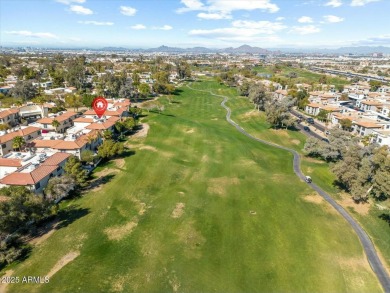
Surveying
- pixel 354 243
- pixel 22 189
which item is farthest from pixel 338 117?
pixel 22 189

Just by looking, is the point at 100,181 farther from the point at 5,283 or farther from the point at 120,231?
the point at 5,283

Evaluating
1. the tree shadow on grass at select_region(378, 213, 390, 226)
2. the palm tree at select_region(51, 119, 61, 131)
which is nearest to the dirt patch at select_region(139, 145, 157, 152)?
the palm tree at select_region(51, 119, 61, 131)

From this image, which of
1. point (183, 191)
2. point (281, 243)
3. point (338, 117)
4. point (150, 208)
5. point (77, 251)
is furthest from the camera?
point (338, 117)

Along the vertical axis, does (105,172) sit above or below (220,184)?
above

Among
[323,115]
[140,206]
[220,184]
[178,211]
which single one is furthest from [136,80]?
[178,211]

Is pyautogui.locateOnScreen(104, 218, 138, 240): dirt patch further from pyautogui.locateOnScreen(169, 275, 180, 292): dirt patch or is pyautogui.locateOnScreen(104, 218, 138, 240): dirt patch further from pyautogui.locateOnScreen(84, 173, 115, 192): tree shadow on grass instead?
pyautogui.locateOnScreen(84, 173, 115, 192): tree shadow on grass

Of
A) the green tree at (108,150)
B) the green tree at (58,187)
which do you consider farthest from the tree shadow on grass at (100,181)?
the green tree at (108,150)

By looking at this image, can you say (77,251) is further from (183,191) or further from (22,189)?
(183,191)
